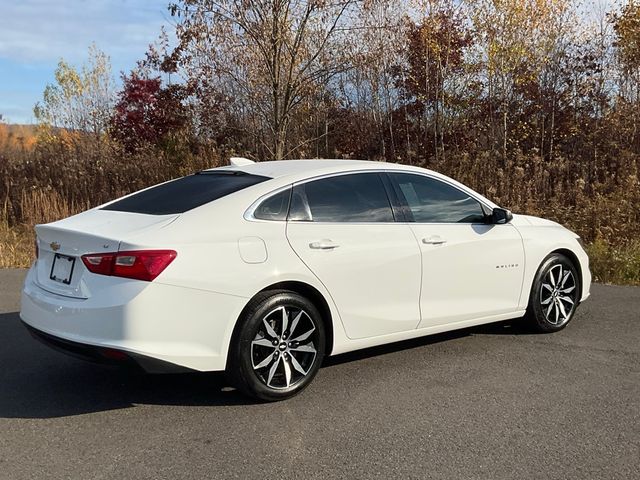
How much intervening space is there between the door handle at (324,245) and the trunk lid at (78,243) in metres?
0.93

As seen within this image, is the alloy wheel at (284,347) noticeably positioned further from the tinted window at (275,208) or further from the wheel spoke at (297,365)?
the tinted window at (275,208)

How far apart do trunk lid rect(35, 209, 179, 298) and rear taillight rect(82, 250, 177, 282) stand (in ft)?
0.19

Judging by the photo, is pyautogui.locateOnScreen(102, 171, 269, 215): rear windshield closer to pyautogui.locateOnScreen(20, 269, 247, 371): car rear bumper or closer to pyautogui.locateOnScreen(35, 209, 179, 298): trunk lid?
pyautogui.locateOnScreen(35, 209, 179, 298): trunk lid

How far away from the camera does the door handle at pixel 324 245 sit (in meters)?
4.39

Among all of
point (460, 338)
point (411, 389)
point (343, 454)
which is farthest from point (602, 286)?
point (343, 454)

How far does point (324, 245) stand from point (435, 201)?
1.29 m

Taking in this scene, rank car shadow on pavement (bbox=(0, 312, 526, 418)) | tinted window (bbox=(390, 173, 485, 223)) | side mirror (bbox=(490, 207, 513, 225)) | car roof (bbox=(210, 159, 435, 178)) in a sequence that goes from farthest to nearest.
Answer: side mirror (bbox=(490, 207, 513, 225)) → tinted window (bbox=(390, 173, 485, 223)) → car roof (bbox=(210, 159, 435, 178)) → car shadow on pavement (bbox=(0, 312, 526, 418))

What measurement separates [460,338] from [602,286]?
351 centimetres

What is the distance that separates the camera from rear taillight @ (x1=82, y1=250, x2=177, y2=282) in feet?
12.3

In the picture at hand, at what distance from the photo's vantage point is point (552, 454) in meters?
3.47

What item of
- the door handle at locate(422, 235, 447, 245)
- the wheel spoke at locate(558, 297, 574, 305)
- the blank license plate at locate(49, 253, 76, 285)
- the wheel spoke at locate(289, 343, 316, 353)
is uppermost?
the door handle at locate(422, 235, 447, 245)

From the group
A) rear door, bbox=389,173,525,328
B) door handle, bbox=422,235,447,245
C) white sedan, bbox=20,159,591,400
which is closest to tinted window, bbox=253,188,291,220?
white sedan, bbox=20,159,591,400

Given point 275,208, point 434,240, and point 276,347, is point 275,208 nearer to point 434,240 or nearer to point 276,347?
point 276,347

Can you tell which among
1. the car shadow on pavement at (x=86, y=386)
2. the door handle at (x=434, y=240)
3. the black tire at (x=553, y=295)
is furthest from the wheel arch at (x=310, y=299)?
the black tire at (x=553, y=295)
